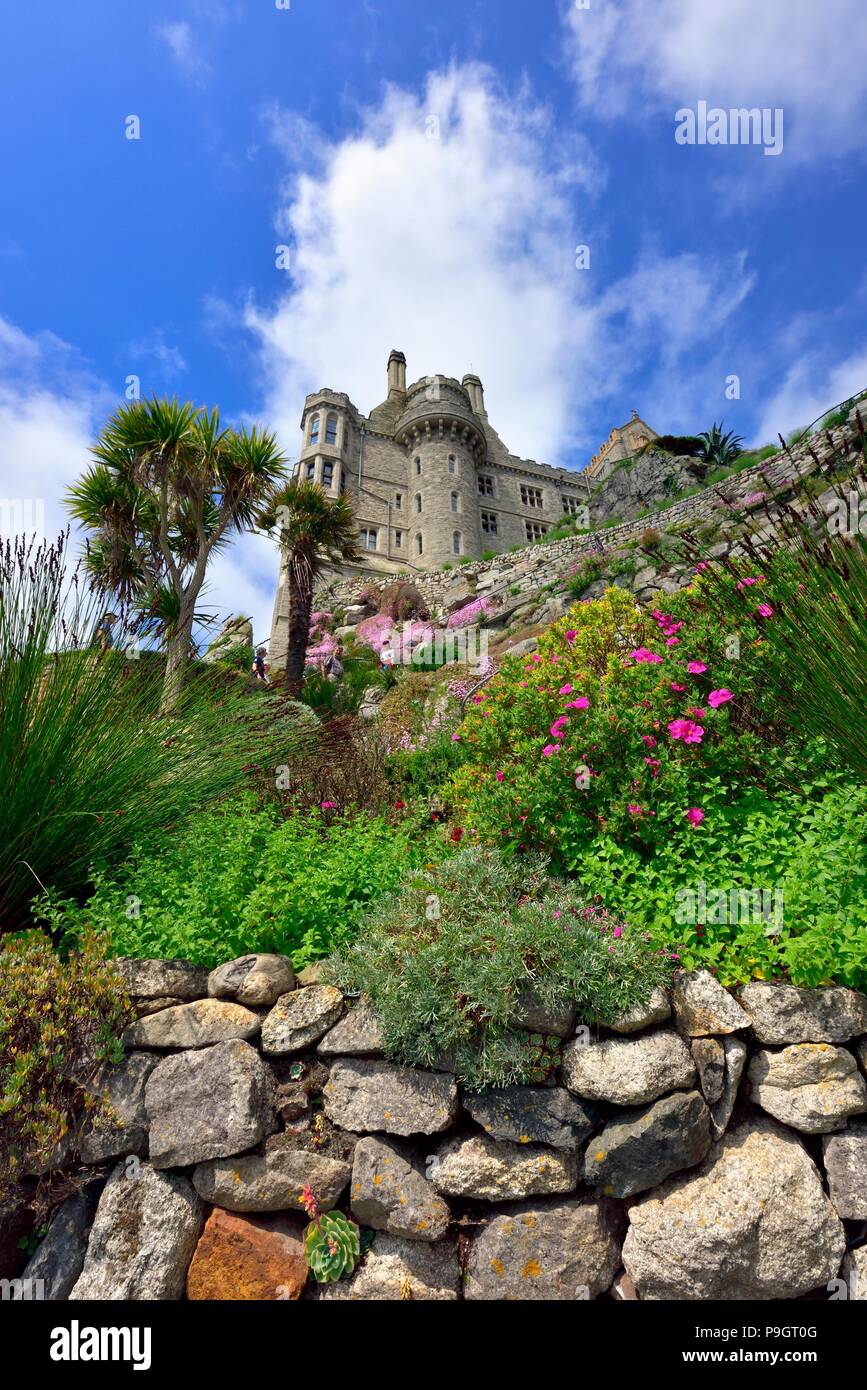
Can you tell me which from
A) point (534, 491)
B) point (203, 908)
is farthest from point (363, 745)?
point (534, 491)

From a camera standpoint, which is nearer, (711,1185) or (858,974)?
(711,1185)

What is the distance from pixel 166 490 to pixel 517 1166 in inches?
448

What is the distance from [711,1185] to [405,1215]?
1.28 meters

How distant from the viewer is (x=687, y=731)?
377 centimetres

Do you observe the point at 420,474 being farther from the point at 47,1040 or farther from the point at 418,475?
the point at 47,1040

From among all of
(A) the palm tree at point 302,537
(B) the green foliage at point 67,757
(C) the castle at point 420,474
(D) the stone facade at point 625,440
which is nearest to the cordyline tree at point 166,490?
(A) the palm tree at point 302,537

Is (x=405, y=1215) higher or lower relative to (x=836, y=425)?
lower

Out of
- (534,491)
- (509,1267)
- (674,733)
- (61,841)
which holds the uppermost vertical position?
(534,491)

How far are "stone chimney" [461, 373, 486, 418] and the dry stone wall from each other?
1942 inches

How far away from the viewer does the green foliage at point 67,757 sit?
3660 millimetres

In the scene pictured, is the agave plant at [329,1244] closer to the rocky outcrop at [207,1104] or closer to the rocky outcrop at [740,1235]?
the rocky outcrop at [207,1104]

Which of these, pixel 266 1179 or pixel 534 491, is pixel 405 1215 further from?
pixel 534 491

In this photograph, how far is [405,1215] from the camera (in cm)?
266
